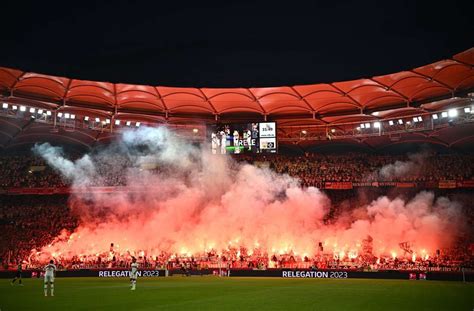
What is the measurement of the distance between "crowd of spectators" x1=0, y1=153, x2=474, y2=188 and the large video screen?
7923 millimetres

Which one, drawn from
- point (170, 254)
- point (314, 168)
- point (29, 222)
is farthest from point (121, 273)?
point (314, 168)

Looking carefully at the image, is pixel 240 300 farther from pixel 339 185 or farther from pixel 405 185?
pixel 405 185

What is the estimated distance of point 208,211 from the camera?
4403 cm

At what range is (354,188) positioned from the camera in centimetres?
4516

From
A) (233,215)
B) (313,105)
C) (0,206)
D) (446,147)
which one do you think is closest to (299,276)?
(233,215)

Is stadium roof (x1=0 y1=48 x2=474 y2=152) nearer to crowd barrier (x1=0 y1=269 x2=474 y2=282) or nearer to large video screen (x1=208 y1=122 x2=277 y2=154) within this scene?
large video screen (x1=208 y1=122 x2=277 y2=154)

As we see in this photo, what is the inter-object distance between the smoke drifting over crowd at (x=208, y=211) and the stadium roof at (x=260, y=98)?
4.87m

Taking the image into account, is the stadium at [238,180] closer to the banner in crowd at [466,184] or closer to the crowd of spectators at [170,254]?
the crowd of spectators at [170,254]

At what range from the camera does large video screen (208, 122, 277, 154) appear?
124 feet

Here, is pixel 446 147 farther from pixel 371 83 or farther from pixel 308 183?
pixel 371 83

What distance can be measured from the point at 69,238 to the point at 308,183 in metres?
21.7

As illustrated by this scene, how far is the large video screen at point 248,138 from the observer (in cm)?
3778

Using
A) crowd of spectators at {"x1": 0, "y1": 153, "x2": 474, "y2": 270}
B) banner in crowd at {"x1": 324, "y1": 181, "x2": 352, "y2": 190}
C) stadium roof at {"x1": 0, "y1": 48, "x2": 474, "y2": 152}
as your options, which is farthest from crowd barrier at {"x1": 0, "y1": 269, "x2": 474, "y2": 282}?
stadium roof at {"x1": 0, "y1": 48, "x2": 474, "y2": 152}

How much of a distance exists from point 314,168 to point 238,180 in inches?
289
